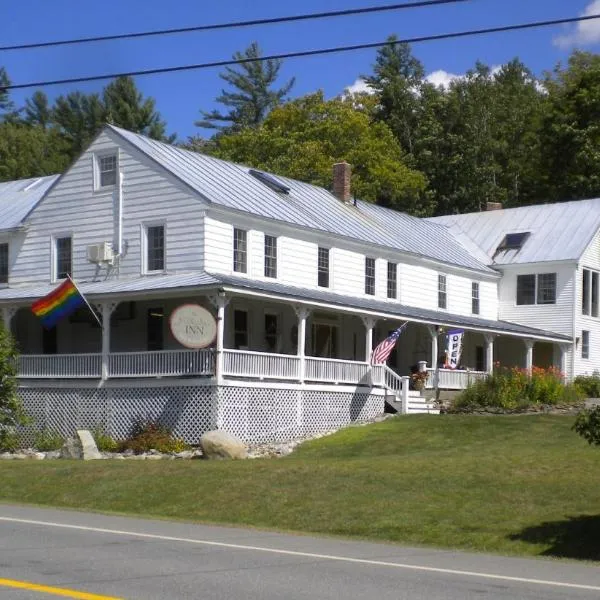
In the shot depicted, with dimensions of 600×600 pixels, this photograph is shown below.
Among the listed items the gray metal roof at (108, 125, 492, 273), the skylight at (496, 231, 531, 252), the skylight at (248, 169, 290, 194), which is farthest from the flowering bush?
the skylight at (496, 231, 531, 252)

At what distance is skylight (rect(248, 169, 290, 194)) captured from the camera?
136 feet

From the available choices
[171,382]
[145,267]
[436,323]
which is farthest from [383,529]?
[436,323]

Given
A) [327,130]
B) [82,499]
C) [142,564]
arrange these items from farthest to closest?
[327,130] < [82,499] < [142,564]

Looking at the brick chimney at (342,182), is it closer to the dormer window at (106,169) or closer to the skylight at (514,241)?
the skylight at (514,241)

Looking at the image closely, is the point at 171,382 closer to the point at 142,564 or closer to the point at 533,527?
the point at 533,527

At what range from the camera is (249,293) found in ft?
108

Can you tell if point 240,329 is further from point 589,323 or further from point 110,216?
point 589,323

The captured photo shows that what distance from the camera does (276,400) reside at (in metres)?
34.6

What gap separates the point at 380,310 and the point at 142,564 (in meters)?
24.5

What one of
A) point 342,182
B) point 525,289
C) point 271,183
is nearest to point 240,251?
point 271,183

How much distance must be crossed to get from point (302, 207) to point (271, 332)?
4.56 m

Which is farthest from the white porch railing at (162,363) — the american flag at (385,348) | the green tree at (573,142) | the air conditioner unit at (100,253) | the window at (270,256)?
the green tree at (573,142)

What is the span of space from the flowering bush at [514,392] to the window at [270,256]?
23.1ft

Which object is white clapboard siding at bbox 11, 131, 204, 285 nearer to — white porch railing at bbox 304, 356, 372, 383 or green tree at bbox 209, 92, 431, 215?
white porch railing at bbox 304, 356, 372, 383
